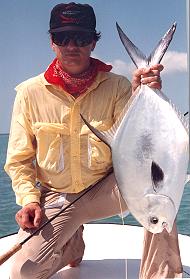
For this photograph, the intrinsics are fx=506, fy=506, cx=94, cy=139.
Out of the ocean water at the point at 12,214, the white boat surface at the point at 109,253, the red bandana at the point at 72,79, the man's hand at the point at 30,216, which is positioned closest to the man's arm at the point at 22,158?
the man's hand at the point at 30,216

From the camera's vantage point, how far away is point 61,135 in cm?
187

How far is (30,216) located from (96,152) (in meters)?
0.34

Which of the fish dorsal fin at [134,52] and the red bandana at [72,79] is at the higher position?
the fish dorsal fin at [134,52]

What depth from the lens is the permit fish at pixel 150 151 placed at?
4.72 feet

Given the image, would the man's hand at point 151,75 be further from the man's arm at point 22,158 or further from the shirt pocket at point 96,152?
the man's arm at point 22,158

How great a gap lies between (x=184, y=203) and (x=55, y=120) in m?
2.95

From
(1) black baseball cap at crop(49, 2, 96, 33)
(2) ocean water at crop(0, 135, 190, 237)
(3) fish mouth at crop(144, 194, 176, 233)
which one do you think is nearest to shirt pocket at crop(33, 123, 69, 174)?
(1) black baseball cap at crop(49, 2, 96, 33)

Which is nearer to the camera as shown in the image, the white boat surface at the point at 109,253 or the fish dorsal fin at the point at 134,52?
the fish dorsal fin at the point at 134,52

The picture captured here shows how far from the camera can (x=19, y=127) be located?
1920 mm

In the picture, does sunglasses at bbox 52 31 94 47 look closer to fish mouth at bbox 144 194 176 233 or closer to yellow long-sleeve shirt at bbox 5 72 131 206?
yellow long-sleeve shirt at bbox 5 72 131 206

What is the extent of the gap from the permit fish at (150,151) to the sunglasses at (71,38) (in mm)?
352

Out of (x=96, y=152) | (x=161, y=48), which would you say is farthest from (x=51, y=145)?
(x=161, y=48)

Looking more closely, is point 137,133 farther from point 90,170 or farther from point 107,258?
point 107,258

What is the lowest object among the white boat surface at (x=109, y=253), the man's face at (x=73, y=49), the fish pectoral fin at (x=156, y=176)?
the white boat surface at (x=109, y=253)
